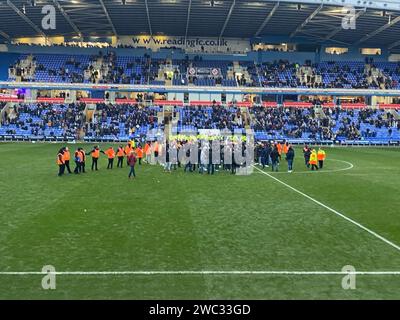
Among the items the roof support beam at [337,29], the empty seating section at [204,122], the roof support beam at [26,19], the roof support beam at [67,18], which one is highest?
the roof support beam at [67,18]

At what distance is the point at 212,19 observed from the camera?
57.5 metres

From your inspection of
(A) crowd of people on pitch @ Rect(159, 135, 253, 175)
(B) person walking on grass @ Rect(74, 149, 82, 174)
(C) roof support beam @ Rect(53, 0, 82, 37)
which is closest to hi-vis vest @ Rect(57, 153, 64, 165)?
(B) person walking on grass @ Rect(74, 149, 82, 174)

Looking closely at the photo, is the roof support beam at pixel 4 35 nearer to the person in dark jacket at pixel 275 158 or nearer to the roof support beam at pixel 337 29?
the roof support beam at pixel 337 29

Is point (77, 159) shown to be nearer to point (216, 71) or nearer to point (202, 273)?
point (202, 273)

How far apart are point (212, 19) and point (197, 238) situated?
50.5 metres

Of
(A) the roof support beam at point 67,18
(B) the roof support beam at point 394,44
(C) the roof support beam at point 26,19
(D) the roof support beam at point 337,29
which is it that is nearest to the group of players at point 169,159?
(A) the roof support beam at point 67,18

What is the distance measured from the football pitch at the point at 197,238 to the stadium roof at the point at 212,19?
1416 inches

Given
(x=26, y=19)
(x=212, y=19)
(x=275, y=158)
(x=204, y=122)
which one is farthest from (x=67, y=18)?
(x=275, y=158)

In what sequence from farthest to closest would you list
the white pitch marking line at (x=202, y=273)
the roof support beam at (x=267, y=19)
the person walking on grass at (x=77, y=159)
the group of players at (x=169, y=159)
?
1. the roof support beam at (x=267, y=19)
2. the person walking on grass at (x=77, y=159)
3. the group of players at (x=169, y=159)
4. the white pitch marking line at (x=202, y=273)

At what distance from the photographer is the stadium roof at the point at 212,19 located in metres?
50.6

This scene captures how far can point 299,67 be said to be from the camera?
222ft

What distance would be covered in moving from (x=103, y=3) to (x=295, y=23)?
24.7m
